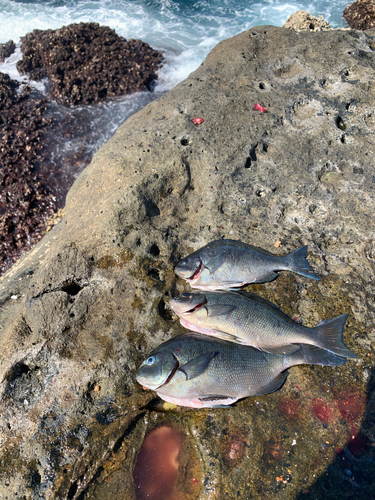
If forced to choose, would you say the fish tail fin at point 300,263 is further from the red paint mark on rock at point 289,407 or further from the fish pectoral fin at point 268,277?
the red paint mark on rock at point 289,407

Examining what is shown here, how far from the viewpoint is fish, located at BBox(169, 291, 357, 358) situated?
291cm

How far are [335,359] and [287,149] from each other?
9.16ft

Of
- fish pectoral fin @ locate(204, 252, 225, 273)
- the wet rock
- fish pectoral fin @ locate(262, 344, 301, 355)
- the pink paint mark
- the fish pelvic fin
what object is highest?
the wet rock

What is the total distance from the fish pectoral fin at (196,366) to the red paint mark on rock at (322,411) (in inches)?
43.3

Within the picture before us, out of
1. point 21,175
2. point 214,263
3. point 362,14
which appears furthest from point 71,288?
point 362,14

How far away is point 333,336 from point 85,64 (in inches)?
385

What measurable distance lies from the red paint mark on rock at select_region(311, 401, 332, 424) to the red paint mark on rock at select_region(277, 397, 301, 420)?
0.48 feet

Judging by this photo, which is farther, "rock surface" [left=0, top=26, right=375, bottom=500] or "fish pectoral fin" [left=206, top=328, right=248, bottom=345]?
"fish pectoral fin" [left=206, top=328, right=248, bottom=345]

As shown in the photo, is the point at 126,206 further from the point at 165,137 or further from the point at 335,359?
the point at 335,359

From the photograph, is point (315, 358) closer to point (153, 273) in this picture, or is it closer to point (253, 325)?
point (253, 325)

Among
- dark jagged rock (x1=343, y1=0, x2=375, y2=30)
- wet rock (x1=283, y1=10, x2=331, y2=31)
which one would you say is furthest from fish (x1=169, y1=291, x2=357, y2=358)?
dark jagged rock (x1=343, y1=0, x2=375, y2=30)

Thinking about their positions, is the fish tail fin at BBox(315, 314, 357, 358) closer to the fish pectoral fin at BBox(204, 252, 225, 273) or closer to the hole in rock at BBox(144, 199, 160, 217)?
the fish pectoral fin at BBox(204, 252, 225, 273)

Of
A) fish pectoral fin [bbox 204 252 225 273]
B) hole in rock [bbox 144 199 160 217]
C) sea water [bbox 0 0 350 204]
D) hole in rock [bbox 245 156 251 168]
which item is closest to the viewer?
fish pectoral fin [bbox 204 252 225 273]

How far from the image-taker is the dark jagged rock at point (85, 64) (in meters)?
8.92
